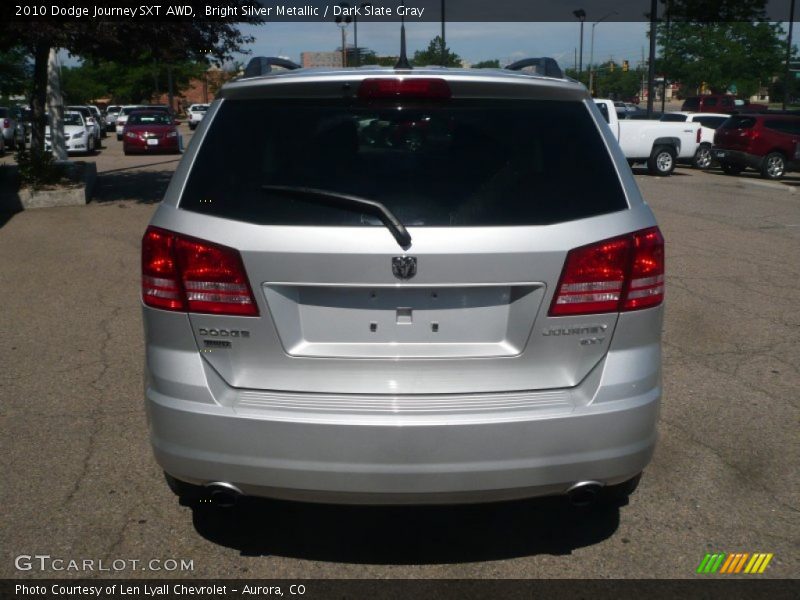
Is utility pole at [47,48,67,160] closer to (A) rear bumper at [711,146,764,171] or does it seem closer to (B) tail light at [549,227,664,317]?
(A) rear bumper at [711,146,764,171]

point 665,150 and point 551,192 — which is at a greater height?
point 551,192

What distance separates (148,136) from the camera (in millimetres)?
29531

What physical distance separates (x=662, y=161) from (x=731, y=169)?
7.58 feet

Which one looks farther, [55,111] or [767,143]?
[767,143]

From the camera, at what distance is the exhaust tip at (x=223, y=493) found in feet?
10.4

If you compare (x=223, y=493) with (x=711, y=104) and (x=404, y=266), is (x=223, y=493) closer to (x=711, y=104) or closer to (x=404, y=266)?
(x=404, y=266)

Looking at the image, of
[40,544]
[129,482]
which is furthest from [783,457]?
[40,544]

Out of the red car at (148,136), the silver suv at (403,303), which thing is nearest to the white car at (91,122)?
the red car at (148,136)

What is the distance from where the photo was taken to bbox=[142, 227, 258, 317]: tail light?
3074mm

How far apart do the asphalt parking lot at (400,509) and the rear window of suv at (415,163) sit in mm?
1478

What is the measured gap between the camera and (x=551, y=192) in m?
3.15

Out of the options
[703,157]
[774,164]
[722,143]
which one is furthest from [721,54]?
[774,164]
